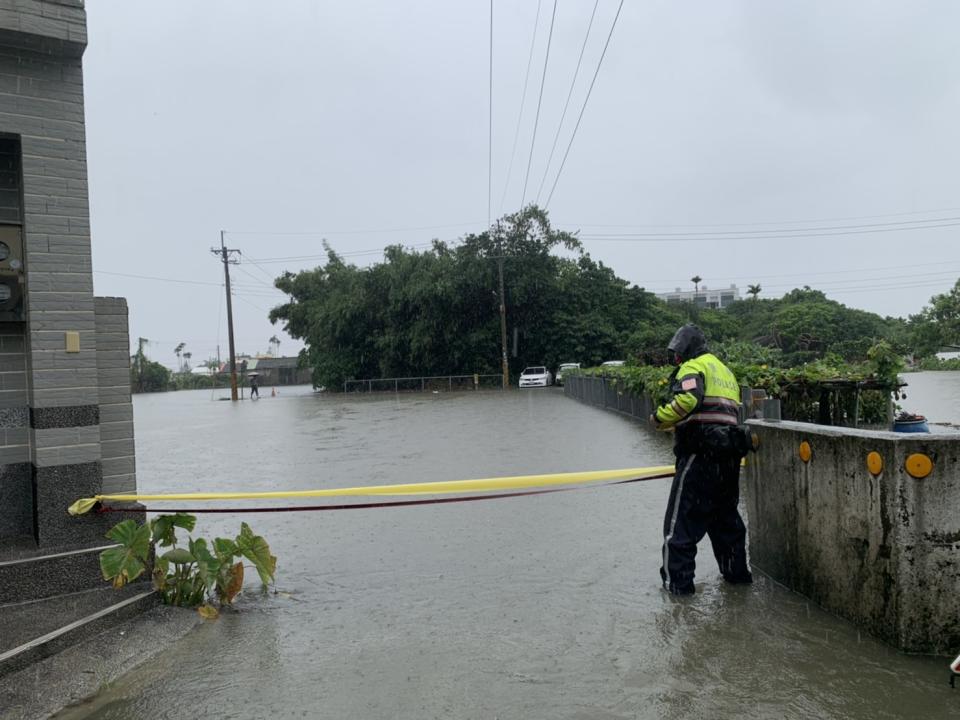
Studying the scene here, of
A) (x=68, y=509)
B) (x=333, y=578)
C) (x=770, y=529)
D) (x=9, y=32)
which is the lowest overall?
(x=333, y=578)

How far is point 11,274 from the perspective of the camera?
4871 millimetres

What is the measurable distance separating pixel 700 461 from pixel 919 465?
1431 millimetres

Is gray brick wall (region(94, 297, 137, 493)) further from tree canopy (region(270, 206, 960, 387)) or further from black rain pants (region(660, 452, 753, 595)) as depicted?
tree canopy (region(270, 206, 960, 387))

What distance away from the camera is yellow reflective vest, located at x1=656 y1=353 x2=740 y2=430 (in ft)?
15.7

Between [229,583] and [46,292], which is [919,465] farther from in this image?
[46,292]

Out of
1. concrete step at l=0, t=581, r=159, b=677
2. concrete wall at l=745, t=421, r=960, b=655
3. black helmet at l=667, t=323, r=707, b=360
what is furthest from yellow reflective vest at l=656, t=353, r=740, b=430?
concrete step at l=0, t=581, r=159, b=677

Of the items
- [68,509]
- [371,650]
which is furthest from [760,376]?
[68,509]

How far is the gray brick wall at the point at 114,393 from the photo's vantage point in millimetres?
5234

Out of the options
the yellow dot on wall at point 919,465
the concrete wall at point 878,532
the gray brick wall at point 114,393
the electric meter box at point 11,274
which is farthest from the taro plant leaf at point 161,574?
the yellow dot on wall at point 919,465

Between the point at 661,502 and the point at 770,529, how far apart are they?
3033mm

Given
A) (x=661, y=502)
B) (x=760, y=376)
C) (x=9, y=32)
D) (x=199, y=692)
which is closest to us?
(x=199, y=692)

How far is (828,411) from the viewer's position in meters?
10.7

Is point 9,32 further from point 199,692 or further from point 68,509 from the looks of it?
point 199,692

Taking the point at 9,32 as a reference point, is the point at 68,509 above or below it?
below
